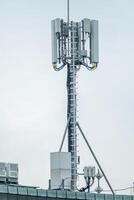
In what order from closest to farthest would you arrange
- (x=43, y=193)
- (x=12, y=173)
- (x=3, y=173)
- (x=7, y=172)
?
(x=43, y=193) < (x=7, y=172) < (x=3, y=173) < (x=12, y=173)

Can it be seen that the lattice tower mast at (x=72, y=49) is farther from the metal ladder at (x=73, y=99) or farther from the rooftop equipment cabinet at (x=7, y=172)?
the rooftop equipment cabinet at (x=7, y=172)

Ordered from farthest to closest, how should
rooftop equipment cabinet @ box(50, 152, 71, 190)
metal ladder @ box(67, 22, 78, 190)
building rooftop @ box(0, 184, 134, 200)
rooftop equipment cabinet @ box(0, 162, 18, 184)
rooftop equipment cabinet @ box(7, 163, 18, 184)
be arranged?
metal ladder @ box(67, 22, 78, 190) → rooftop equipment cabinet @ box(50, 152, 71, 190) → rooftop equipment cabinet @ box(7, 163, 18, 184) → rooftop equipment cabinet @ box(0, 162, 18, 184) → building rooftop @ box(0, 184, 134, 200)

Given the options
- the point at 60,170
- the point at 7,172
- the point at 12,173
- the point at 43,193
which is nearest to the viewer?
the point at 43,193

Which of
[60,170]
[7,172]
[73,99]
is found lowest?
[7,172]

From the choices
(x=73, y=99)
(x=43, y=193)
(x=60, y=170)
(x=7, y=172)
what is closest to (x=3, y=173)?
(x=7, y=172)

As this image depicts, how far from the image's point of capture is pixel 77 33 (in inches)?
7160

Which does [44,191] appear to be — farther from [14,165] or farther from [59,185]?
[59,185]

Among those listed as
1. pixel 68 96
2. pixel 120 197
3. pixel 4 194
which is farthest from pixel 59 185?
pixel 68 96

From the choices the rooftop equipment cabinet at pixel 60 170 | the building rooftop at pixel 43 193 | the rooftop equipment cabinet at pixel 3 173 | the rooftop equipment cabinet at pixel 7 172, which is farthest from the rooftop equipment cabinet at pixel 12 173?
the rooftop equipment cabinet at pixel 60 170

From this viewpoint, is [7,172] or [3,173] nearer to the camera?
[7,172]

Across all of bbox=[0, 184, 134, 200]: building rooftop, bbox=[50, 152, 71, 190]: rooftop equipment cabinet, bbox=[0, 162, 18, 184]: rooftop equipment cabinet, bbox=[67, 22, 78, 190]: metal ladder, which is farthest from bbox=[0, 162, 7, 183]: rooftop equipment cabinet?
bbox=[67, 22, 78, 190]: metal ladder

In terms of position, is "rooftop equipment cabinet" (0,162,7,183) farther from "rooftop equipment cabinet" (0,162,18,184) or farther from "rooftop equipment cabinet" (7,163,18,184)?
"rooftop equipment cabinet" (7,163,18,184)

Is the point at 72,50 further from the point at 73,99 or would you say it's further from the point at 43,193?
the point at 43,193

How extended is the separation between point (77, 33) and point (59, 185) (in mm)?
41095
